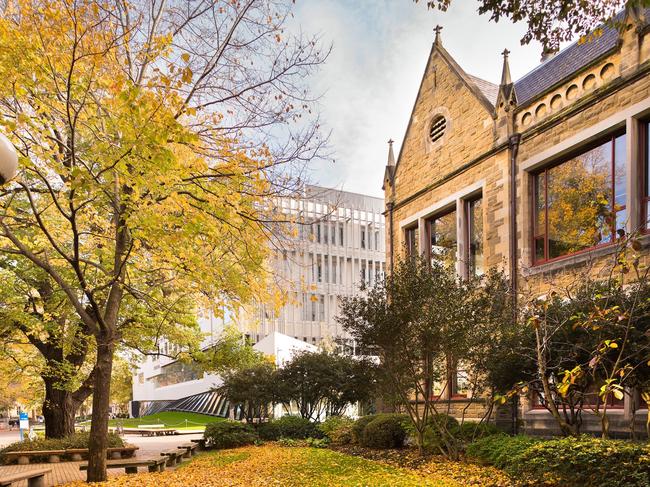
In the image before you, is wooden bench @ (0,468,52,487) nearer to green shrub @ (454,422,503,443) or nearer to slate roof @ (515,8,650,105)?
green shrub @ (454,422,503,443)

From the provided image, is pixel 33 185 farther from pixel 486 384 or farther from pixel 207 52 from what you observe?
pixel 486 384

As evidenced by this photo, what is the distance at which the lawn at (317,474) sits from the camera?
9539mm

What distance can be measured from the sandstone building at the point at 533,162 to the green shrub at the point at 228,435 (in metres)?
7.31

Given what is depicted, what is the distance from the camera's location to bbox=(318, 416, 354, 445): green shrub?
17453mm

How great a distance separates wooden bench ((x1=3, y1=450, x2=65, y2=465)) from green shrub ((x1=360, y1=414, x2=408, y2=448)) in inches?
342

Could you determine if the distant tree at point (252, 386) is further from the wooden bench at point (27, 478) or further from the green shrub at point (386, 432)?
the wooden bench at point (27, 478)

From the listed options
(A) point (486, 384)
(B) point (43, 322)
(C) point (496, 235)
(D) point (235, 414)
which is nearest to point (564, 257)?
(C) point (496, 235)

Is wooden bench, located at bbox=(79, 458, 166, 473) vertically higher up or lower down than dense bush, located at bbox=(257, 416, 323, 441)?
higher up

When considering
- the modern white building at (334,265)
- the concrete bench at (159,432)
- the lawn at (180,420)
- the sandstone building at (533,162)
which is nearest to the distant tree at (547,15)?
the sandstone building at (533,162)

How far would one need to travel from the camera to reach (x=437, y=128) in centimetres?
1898

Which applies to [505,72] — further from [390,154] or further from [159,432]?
[159,432]

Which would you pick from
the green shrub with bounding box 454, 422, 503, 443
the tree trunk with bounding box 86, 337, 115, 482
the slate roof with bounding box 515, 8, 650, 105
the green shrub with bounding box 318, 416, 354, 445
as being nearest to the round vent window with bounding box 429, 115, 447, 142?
the slate roof with bounding box 515, 8, 650, 105

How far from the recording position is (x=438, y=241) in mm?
19219

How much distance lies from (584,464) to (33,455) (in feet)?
47.4
